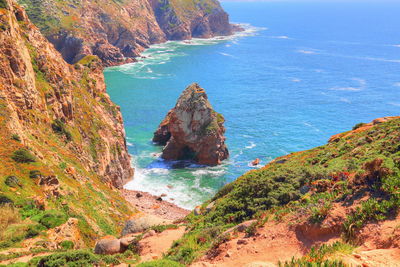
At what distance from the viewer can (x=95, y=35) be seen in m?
158

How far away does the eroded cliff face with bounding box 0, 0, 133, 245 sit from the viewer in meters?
32.5

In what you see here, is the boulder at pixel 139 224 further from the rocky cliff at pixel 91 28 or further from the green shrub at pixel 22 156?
the rocky cliff at pixel 91 28

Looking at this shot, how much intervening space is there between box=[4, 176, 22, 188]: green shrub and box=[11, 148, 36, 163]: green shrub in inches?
113

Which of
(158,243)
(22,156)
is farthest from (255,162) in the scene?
(158,243)

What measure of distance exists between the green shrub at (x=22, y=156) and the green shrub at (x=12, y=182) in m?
2.87

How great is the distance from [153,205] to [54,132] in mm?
20860

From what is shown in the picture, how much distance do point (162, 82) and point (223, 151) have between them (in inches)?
2509

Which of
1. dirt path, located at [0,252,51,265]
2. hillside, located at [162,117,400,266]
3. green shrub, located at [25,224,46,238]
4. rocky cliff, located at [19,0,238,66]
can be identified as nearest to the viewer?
hillside, located at [162,117,400,266]

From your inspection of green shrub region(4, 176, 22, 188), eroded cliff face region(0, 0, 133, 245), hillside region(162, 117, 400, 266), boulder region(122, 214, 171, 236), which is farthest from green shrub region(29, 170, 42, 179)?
hillside region(162, 117, 400, 266)

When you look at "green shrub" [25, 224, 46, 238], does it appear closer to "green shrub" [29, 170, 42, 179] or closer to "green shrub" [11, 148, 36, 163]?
"green shrub" [29, 170, 42, 179]

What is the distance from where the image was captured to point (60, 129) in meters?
47.8

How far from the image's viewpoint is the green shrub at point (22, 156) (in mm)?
32344

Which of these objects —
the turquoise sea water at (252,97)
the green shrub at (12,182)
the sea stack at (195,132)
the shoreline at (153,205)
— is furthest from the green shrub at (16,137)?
the sea stack at (195,132)

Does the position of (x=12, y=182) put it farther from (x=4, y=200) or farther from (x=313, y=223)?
(x=313, y=223)
